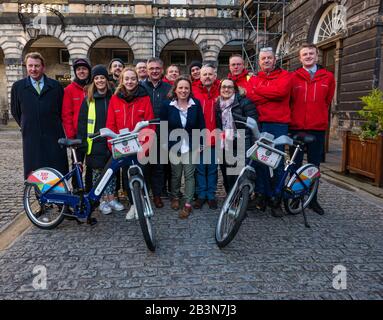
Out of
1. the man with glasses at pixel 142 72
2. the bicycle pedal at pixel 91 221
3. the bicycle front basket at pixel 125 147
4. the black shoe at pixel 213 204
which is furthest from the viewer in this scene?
the man with glasses at pixel 142 72

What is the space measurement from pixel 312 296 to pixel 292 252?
83 cm

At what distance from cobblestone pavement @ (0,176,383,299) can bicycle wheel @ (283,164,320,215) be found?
21cm

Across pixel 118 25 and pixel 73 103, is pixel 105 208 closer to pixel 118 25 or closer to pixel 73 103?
pixel 73 103

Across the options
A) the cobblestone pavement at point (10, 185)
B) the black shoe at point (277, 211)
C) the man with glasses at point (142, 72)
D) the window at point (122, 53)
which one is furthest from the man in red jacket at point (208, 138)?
the window at point (122, 53)

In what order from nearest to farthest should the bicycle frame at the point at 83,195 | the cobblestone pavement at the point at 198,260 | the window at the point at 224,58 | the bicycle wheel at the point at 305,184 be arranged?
the cobblestone pavement at the point at 198,260
the bicycle frame at the point at 83,195
the bicycle wheel at the point at 305,184
the window at the point at 224,58

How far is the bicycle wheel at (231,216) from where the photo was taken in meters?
3.36

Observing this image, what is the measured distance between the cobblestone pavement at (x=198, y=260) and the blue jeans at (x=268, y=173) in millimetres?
442

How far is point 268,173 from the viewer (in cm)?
476

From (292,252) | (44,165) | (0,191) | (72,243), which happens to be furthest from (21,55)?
(292,252)

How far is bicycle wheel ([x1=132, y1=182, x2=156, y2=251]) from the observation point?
3.32 m

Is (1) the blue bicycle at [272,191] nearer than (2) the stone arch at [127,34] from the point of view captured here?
Yes

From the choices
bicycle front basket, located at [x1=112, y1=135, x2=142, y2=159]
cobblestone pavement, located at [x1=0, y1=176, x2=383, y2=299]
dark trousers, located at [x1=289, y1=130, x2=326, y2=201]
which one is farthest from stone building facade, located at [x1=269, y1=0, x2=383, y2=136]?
bicycle front basket, located at [x1=112, y1=135, x2=142, y2=159]

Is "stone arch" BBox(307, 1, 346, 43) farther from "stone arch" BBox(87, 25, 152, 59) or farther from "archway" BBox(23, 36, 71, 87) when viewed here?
"archway" BBox(23, 36, 71, 87)

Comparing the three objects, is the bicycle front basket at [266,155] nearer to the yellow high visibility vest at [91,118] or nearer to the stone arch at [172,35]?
the yellow high visibility vest at [91,118]
